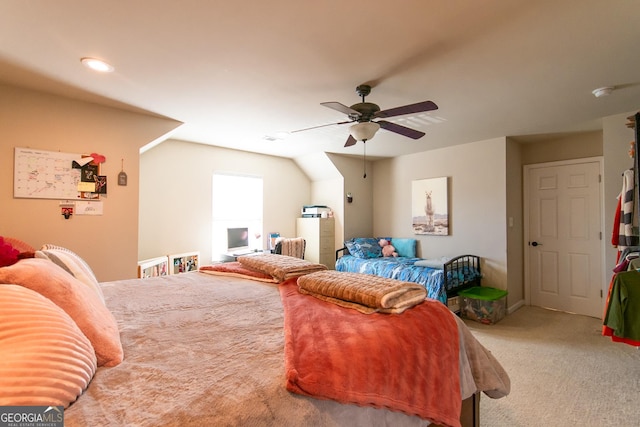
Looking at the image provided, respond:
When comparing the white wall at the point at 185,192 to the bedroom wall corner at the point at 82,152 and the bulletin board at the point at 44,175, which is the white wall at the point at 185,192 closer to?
the bedroom wall corner at the point at 82,152

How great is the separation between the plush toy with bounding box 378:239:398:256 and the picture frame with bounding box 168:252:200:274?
3005 millimetres


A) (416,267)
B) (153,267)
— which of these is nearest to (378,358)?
(416,267)

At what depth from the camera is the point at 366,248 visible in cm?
489

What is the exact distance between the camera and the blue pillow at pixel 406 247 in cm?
490

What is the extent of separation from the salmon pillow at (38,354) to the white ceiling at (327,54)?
153 centimetres

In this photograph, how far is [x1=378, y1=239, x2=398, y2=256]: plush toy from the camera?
196 inches

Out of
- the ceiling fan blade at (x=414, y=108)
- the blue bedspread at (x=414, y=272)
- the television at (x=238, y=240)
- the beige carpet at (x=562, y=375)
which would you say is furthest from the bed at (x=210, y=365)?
the television at (x=238, y=240)

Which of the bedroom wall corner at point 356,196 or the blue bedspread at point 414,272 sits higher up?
the bedroom wall corner at point 356,196

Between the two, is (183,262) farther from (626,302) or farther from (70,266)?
(626,302)

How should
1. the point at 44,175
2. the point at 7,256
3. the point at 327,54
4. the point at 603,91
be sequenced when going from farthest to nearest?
the point at 44,175, the point at 603,91, the point at 327,54, the point at 7,256

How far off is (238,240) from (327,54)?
3.37 meters

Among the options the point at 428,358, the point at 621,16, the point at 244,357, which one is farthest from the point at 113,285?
the point at 621,16

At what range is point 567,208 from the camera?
4.04 m

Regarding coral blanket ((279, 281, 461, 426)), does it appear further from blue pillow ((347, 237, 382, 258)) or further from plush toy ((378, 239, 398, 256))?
plush toy ((378, 239, 398, 256))
